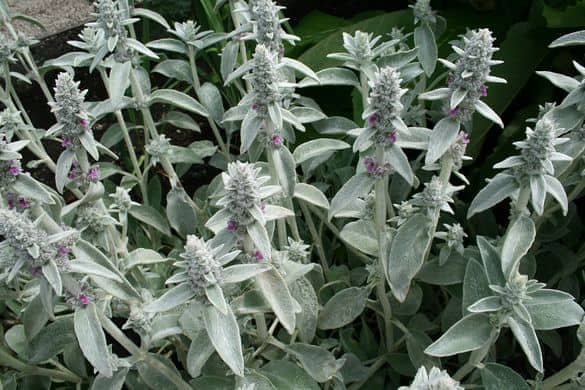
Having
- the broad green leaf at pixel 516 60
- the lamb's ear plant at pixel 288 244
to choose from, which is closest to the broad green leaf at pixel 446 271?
the lamb's ear plant at pixel 288 244

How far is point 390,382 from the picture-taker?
163 centimetres

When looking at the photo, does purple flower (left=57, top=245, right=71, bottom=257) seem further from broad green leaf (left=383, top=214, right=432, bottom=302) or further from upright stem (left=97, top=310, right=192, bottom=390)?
broad green leaf (left=383, top=214, right=432, bottom=302)

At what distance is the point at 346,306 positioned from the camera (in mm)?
1430

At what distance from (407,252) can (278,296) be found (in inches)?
12.0

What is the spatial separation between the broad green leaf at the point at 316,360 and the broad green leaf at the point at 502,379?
32cm

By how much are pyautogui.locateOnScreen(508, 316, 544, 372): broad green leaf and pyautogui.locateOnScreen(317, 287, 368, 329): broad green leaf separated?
0.39 m

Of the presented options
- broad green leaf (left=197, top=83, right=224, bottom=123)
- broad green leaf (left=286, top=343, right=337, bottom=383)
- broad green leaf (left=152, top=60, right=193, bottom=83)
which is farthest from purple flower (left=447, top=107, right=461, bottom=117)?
broad green leaf (left=152, top=60, right=193, bottom=83)

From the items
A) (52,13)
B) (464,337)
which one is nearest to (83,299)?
(464,337)

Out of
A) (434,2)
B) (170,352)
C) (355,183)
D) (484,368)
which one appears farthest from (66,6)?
(484,368)

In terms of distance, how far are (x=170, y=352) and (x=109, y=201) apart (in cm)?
47

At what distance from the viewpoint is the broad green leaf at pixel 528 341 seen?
1.05m

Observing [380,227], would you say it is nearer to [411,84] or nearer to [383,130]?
[383,130]

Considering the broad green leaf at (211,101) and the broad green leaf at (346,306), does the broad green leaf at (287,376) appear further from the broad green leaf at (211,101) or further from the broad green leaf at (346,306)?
the broad green leaf at (211,101)

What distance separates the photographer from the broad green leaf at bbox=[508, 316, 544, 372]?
105cm
